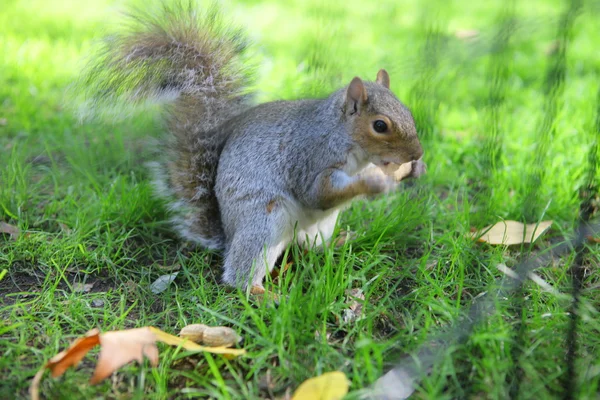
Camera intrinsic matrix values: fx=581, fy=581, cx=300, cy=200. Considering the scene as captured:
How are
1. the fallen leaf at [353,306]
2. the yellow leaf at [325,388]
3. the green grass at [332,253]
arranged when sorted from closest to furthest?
1. the yellow leaf at [325,388]
2. the green grass at [332,253]
3. the fallen leaf at [353,306]

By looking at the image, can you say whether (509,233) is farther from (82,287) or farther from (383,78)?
(82,287)

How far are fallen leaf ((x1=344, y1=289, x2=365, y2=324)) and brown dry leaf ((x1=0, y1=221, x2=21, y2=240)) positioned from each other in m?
0.95

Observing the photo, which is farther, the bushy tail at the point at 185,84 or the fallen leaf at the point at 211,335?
the bushy tail at the point at 185,84

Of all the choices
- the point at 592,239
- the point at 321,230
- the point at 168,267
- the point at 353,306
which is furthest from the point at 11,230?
the point at 592,239

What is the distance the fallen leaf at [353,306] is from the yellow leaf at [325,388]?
0.84 feet

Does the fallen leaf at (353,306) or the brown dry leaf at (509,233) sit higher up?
the brown dry leaf at (509,233)

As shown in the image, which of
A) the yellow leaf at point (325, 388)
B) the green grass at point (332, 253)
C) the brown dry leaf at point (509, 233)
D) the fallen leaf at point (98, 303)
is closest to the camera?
the yellow leaf at point (325, 388)

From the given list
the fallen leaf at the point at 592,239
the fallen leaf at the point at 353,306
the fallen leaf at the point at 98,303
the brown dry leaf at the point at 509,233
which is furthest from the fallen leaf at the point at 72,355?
the fallen leaf at the point at 592,239

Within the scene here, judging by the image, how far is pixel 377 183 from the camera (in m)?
1.46

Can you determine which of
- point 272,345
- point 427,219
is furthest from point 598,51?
point 272,345

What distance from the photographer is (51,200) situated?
185 centimetres

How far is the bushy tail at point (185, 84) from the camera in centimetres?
159

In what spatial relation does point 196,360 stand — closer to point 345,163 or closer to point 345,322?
point 345,322

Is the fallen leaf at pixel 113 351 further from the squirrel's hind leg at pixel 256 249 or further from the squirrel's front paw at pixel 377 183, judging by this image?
the squirrel's front paw at pixel 377 183
